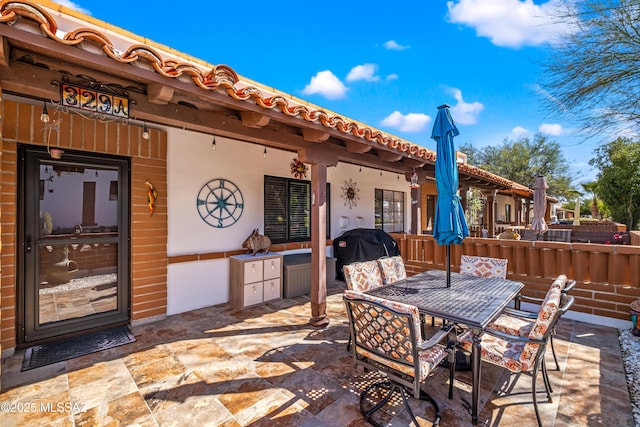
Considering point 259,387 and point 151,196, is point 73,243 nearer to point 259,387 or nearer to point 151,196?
point 151,196

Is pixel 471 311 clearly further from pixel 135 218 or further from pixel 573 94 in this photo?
pixel 135 218

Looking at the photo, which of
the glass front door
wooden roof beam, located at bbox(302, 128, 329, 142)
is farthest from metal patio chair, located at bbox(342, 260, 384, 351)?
the glass front door

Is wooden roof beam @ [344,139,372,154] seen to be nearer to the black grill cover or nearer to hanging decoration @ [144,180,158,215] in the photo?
the black grill cover

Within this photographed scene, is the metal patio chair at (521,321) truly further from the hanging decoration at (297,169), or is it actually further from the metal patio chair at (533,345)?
the hanging decoration at (297,169)

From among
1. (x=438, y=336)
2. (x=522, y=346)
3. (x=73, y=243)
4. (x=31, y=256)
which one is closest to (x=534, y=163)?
(x=522, y=346)

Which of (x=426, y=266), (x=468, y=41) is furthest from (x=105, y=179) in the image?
(x=468, y=41)

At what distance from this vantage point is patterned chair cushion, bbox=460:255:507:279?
3789 mm

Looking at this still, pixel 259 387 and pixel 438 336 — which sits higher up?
pixel 438 336

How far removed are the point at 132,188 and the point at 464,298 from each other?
4321 mm

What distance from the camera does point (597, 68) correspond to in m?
3.76

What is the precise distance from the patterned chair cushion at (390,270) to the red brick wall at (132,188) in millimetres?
3176

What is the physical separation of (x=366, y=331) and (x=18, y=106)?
4288mm

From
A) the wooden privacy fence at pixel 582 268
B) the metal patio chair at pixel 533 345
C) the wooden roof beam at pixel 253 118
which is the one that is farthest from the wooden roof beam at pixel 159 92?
the wooden privacy fence at pixel 582 268

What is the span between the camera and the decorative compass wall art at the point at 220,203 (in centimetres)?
466
